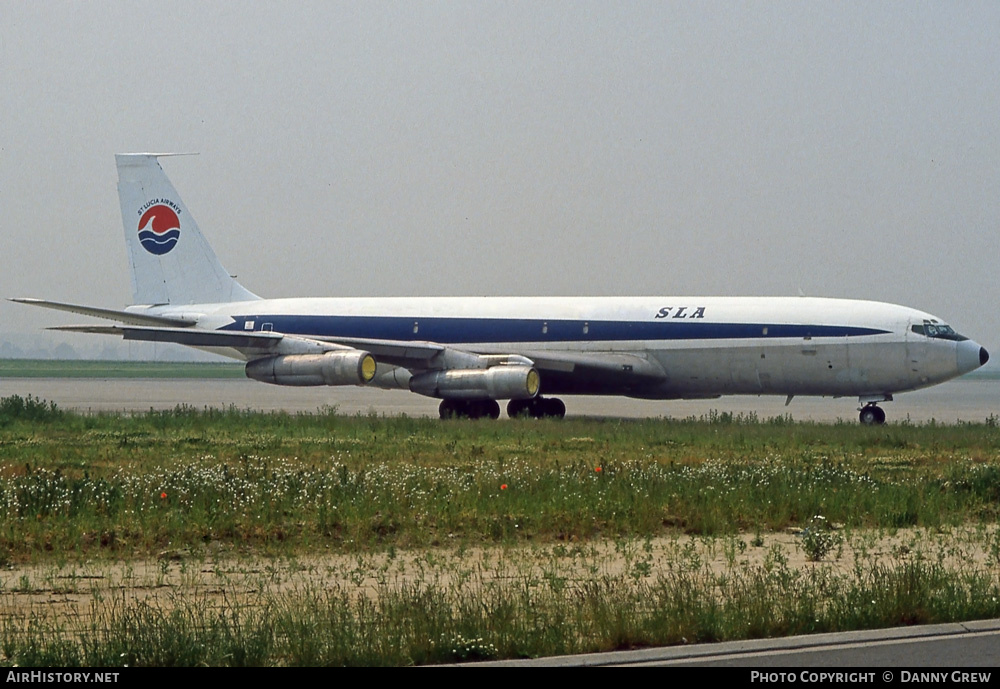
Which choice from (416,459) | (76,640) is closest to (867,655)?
(76,640)

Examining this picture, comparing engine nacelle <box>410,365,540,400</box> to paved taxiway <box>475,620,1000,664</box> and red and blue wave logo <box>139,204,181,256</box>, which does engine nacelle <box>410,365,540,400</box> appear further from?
paved taxiway <box>475,620,1000,664</box>

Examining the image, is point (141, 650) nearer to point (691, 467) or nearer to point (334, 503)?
point (334, 503)

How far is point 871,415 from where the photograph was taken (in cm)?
3008

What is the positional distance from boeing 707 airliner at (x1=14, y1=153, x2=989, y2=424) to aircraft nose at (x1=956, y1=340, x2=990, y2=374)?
3 centimetres

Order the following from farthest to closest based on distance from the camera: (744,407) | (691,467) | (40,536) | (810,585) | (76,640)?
(744,407) < (691,467) < (40,536) < (810,585) < (76,640)

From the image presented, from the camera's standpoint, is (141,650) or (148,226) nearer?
(141,650)

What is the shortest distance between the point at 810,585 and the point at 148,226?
109ft

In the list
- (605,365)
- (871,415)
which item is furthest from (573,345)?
(871,415)

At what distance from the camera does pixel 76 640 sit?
816 cm

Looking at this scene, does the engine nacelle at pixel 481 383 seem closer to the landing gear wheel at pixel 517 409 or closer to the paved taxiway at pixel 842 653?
the landing gear wheel at pixel 517 409

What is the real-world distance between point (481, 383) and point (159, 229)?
46.2 feet

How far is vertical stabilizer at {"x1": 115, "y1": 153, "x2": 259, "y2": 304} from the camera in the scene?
3944 centimetres

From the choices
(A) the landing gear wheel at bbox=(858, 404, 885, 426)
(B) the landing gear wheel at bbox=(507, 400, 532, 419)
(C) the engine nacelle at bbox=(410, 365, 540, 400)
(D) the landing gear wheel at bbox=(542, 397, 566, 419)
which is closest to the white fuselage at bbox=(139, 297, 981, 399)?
(A) the landing gear wheel at bbox=(858, 404, 885, 426)

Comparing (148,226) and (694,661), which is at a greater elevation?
(148,226)
